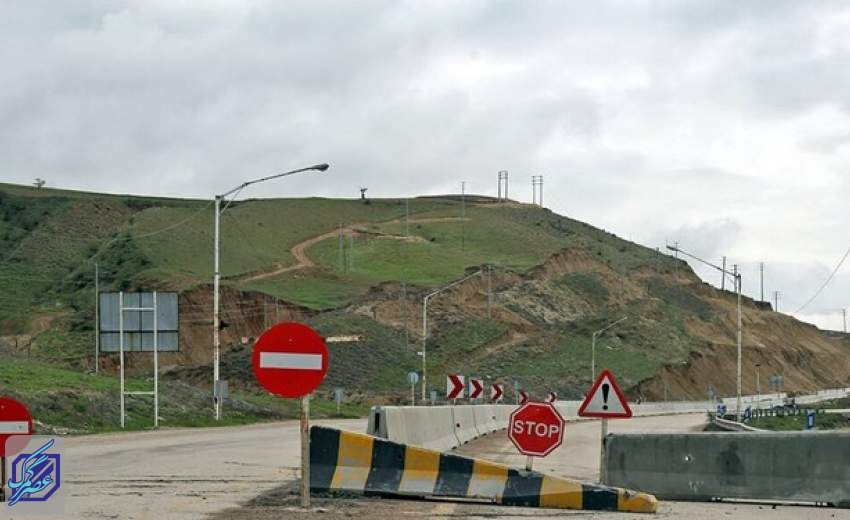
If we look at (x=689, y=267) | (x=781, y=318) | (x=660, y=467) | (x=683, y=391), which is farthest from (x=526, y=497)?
(x=689, y=267)

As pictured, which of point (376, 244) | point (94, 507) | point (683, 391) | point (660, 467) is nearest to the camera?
point (94, 507)

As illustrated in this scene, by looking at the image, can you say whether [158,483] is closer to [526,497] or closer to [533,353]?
[526,497]

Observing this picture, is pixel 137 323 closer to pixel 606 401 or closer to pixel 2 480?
pixel 606 401

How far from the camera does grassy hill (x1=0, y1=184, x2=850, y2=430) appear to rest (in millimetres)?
101812

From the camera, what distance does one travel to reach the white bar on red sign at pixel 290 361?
42.7 feet

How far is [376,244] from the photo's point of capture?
155 meters

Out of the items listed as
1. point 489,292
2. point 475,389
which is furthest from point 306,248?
point 475,389

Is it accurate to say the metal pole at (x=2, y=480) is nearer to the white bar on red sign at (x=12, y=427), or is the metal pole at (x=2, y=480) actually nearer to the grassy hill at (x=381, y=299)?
the white bar on red sign at (x=12, y=427)

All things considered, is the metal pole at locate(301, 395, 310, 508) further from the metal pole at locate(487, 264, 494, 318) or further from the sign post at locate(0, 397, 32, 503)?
the metal pole at locate(487, 264, 494, 318)

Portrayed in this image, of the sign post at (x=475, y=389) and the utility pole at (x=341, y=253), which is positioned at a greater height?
the utility pole at (x=341, y=253)

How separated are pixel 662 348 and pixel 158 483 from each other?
4033 inches

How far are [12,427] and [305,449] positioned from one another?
2.77m
